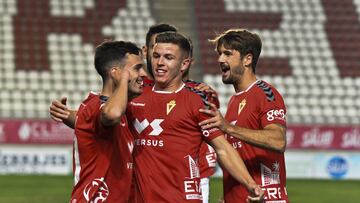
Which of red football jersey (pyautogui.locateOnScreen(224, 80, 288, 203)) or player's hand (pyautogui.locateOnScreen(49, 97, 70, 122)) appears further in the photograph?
red football jersey (pyautogui.locateOnScreen(224, 80, 288, 203))

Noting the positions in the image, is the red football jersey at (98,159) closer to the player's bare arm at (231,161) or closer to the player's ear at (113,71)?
the player's ear at (113,71)

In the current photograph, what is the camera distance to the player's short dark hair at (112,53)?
558 centimetres

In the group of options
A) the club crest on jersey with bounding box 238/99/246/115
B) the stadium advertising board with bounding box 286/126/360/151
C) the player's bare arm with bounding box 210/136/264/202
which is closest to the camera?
the player's bare arm with bounding box 210/136/264/202

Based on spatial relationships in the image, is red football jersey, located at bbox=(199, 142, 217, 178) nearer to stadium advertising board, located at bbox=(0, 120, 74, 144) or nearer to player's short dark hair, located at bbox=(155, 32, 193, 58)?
player's short dark hair, located at bbox=(155, 32, 193, 58)

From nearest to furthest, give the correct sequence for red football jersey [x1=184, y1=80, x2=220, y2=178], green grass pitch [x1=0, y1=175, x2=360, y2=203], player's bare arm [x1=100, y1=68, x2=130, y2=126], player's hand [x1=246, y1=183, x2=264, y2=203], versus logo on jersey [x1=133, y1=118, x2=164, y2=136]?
player's bare arm [x1=100, y1=68, x2=130, y2=126], player's hand [x1=246, y1=183, x2=264, y2=203], versus logo on jersey [x1=133, y1=118, x2=164, y2=136], red football jersey [x1=184, y1=80, x2=220, y2=178], green grass pitch [x1=0, y1=175, x2=360, y2=203]

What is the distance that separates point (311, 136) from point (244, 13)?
235 inches

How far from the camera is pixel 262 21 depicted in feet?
85.0

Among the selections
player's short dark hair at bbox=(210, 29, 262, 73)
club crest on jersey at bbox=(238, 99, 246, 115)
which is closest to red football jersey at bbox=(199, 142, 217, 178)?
club crest on jersey at bbox=(238, 99, 246, 115)

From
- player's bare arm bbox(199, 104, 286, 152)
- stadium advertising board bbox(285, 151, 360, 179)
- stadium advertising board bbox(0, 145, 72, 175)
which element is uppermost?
player's bare arm bbox(199, 104, 286, 152)

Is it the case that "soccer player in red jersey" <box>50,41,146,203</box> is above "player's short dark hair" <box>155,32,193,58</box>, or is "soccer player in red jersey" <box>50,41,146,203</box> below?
below

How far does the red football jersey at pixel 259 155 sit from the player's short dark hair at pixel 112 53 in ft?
3.39

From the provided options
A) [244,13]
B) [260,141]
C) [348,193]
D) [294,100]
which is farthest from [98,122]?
[244,13]

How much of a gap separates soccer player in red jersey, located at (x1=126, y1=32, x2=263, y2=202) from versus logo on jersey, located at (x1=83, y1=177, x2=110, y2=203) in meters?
0.25

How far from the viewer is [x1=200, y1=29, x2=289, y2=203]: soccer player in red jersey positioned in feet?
19.5
